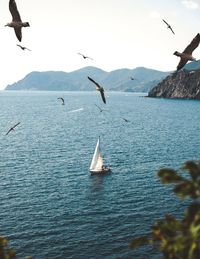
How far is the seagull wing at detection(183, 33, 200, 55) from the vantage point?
40.7 ft

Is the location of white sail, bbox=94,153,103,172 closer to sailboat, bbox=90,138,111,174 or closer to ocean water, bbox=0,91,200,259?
sailboat, bbox=90,138,111,174

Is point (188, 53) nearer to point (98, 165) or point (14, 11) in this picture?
point (14, 11)

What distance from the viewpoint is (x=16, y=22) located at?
41.3 ft

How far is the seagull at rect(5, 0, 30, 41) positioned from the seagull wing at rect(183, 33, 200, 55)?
499 centimetres

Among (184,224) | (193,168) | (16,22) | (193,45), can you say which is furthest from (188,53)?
(184,224)

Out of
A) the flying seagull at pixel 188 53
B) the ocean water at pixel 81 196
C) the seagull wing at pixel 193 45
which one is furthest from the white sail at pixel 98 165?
the seagull wing at pixel 193 45

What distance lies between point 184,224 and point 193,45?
24.6ft

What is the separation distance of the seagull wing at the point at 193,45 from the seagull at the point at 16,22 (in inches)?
197

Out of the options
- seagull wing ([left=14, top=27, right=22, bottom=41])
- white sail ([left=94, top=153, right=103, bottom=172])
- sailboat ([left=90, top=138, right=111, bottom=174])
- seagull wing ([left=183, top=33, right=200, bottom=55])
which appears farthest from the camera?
white sail ([left=94, top=153, right=103, bottom=172])

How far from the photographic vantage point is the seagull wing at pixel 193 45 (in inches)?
489

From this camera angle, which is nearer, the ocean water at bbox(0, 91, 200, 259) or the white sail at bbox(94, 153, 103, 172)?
the ocean water at bbox(0, 91, 200, 259)

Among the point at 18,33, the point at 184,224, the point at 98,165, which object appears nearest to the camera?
the point at 184,224

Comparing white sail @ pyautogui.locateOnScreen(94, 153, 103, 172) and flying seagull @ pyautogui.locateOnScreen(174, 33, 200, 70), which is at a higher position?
flying seagull @ pyautogui.locateOnScreen(174, 33, 200, 70)

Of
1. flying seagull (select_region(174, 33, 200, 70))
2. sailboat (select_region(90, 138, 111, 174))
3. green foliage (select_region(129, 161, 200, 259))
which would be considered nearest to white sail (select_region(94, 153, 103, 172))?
sailboat (select_region(90, 138, 111, 174))
